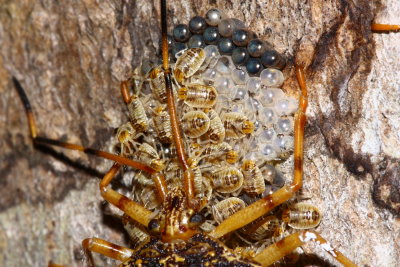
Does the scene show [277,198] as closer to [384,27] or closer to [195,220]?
[195,220]

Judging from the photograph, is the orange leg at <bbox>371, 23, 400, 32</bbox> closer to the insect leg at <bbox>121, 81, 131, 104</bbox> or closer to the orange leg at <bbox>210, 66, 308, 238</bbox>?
the orange leg at <bbox>210, 66, 308, 238</bbox>

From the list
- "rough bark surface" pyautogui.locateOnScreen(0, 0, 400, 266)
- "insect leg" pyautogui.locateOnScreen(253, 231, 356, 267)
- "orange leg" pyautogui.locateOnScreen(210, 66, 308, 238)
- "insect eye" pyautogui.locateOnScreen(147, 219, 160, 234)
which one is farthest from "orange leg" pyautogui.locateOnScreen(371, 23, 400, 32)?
"insect eye" pyautogui.locateOnScreen(147, 219, 160, 234)

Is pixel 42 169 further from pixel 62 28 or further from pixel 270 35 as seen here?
pixel 270 35

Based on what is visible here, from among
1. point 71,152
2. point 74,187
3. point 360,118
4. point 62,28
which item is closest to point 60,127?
point 71,152

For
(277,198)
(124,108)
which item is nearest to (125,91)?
(124,108)

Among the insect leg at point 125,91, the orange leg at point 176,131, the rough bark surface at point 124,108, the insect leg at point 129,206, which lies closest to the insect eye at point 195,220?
the orange leg at point 176,131

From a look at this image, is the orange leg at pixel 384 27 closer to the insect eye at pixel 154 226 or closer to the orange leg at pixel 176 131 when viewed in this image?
the orange leg at pixel 176 131
